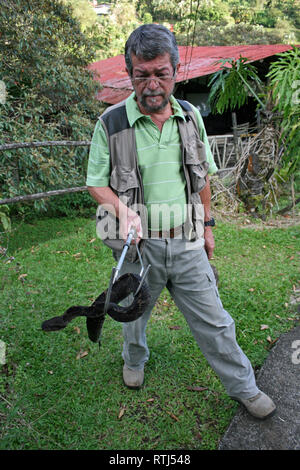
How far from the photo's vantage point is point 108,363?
9.16 ft

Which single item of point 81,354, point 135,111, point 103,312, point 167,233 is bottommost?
point 81,354

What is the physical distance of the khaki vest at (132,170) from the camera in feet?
6.35

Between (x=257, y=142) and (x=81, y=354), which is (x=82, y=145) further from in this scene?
(x=81, y=354)

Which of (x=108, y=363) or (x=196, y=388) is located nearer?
(x=196, y=388)

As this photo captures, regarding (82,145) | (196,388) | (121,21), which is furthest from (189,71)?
(121,21)

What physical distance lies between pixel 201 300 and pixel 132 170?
32.0 inches

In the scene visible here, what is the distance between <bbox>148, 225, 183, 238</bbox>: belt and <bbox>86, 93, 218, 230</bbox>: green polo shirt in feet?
0.09

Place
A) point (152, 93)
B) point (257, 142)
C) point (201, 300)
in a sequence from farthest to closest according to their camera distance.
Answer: point (257, 142), point (201, 300), point (152, 93)

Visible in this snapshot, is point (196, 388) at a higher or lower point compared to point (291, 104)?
lower

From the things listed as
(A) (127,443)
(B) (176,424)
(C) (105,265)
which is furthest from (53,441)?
(C) (105,265)

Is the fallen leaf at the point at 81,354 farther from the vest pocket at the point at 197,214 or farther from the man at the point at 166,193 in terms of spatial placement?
the vest pocket at the point at 197,214

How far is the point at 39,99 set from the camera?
636cm

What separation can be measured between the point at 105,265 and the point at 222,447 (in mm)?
2709

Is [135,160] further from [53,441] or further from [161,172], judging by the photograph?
[53,441]
